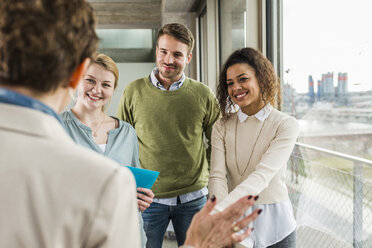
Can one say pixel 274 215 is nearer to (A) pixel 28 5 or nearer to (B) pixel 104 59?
(B) pixel 104 59

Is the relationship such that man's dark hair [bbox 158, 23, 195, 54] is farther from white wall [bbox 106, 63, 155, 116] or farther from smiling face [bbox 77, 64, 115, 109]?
white wall [bbox 106, 63, 155, 116]

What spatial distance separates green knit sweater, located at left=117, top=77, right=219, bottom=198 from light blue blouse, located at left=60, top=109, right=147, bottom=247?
→ 0.29m

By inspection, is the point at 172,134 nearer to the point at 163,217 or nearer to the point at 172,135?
the point at 172,135

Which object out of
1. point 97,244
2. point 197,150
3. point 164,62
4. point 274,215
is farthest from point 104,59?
point 97,244

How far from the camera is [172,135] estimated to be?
5.90ft

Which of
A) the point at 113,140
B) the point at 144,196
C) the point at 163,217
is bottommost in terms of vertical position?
the point at 163,217

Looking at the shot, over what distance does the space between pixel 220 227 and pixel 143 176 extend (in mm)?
A: 524

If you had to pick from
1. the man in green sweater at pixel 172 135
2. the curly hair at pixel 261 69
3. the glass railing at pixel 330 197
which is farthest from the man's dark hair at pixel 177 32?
the glass railing at pixel 330 197

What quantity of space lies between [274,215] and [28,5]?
111 cm

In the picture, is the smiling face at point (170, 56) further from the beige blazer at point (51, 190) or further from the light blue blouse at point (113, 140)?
the beige blazer at point (51, 190)

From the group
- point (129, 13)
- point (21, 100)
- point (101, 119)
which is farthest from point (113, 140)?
point (129, 13)

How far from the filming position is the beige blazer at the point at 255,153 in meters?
1.24

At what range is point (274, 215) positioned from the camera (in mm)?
1269

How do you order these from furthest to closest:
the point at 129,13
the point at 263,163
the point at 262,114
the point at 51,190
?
the point at 129,13 → the point at 262,114 → the point at 263,163 → the point at 51,190
